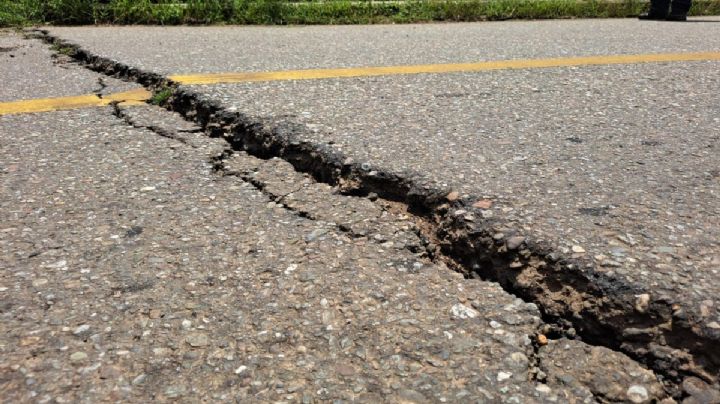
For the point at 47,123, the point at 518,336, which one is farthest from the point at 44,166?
the point at 518,336

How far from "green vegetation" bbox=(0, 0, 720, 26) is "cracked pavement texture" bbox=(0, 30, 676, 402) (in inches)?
166

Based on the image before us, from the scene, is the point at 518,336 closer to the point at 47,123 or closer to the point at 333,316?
the point at 333,316

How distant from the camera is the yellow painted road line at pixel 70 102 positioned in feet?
10.1

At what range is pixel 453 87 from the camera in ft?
11.5

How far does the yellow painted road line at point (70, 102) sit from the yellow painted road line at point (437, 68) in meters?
0.26

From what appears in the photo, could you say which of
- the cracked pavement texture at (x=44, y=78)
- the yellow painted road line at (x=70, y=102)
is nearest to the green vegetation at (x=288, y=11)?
the cracked pavement texture at (x=44, y=78)

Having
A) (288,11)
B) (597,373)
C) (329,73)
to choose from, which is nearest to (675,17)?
(288,11)

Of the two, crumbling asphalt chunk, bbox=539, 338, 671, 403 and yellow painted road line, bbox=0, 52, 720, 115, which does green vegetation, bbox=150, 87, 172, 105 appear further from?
crumbling asphalt chunk, bbox=539, 338, 671, 403

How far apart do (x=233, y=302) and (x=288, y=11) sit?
5455mm

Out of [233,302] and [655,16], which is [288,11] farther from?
[233,302]

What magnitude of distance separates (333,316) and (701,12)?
28.0ft

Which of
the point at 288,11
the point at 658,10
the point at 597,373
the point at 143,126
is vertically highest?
the point at 658,10

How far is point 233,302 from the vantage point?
1.54 metres

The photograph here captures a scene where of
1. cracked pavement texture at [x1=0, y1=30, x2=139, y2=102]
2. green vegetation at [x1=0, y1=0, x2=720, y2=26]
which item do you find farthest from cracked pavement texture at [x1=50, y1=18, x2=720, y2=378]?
green vegetation at [x1=0, y1=0, x2=720, y2=26]
